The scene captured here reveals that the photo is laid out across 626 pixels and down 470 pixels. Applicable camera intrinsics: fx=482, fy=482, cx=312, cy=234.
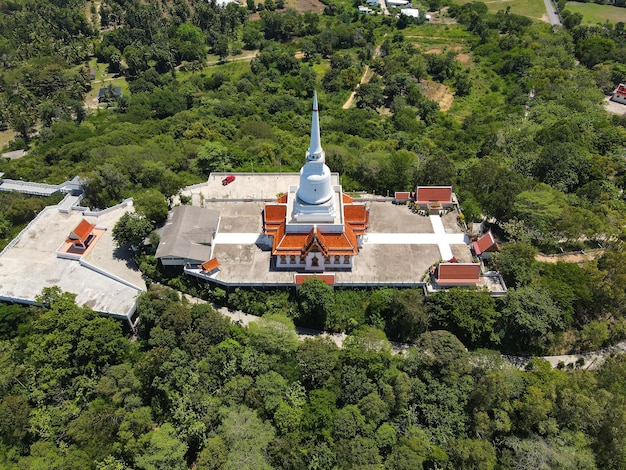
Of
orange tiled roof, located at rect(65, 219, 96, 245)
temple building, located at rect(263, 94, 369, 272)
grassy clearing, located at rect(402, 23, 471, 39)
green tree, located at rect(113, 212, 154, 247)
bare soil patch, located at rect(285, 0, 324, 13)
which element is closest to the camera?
temple building, located at rect(263, 94, 369, 272)

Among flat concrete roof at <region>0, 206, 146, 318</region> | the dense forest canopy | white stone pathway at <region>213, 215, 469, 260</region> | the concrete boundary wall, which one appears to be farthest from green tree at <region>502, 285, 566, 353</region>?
the concrete boundary wall

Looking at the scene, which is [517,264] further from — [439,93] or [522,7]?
[522,7]

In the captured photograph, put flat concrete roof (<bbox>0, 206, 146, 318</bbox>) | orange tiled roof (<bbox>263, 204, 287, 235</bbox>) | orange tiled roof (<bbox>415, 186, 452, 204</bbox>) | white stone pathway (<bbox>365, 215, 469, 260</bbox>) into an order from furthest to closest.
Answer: orange tiled roof (<bbox>415, 186, 452, 204</bbox>) → white stone pathway (<bbox>365, 215, 469, 260</bbox>) → orange tiled roof (<bbox>263, 204, 287, 235</bbox>) → flat concrete roof (<bbox>0, 206, 146, 318</bbox>)

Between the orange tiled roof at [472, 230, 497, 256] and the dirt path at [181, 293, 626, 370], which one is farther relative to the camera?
the orange tiled roof at [472, 230, 497, 256]

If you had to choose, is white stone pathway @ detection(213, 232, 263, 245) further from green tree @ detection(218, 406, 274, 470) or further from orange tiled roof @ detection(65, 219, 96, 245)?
green tree @ detection(218, 406, 274, 470)

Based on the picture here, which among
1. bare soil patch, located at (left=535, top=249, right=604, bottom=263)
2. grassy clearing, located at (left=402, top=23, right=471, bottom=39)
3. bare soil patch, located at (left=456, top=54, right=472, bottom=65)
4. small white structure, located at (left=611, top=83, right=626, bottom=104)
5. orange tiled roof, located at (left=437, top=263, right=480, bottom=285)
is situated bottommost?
bare soil patch, located at (left=456, top=54, right=472, bottom=65)

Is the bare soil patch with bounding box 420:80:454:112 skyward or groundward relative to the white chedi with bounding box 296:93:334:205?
groundward

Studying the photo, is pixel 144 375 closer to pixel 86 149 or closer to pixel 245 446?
pixel 245 446

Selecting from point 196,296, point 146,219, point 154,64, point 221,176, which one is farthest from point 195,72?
point 196,296
